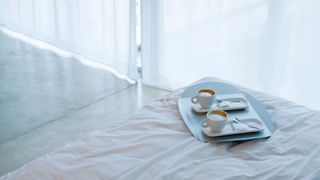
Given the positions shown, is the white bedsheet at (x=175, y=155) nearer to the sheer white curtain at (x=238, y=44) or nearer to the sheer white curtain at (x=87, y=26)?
the sheer white curtain at (x=238, y=44)

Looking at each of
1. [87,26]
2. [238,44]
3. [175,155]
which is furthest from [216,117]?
[87,26]

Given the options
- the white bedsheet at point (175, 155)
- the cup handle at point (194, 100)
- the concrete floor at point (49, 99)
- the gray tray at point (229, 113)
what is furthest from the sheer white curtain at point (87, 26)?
the white bedsheet at point (175, 155)

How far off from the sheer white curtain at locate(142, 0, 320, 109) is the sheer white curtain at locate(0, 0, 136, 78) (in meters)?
0.16

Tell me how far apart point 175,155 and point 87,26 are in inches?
92.7

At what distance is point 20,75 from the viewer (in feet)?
10.3

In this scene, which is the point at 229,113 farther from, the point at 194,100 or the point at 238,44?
the point at 238,44

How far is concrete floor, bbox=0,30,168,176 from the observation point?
2.59 metres

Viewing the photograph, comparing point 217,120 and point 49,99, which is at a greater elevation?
point 217,120

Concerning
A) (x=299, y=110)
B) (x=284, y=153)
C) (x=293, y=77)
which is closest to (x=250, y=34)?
(x=293, y=77)

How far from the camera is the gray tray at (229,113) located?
1.50 meters

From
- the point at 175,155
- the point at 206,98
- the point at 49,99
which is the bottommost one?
the point at 49,99

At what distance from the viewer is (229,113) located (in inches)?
65.2

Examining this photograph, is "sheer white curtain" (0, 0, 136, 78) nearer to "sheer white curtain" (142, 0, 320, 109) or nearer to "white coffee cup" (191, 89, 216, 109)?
"sheer white curtain" (142, 0, 320, 109)

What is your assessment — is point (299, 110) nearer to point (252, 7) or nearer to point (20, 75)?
point (252, 7)
